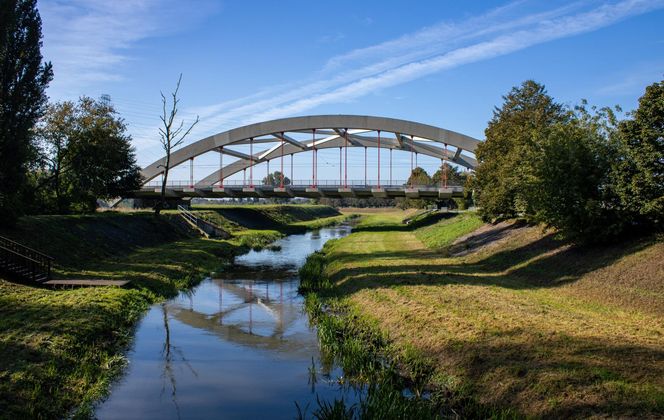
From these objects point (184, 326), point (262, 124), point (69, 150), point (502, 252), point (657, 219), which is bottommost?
point (184, 326)

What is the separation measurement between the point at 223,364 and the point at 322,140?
67.7m

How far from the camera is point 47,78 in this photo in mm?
24875

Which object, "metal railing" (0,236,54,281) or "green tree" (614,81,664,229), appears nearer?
"green tree" (614,81,664,229)

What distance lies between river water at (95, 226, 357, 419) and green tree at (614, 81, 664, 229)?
1170cm

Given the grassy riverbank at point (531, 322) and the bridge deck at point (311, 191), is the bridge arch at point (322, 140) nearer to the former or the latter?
the bridge deck at point (311, 191)

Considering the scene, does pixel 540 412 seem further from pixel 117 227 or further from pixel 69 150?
pixel 69 150

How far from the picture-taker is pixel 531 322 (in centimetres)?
1258

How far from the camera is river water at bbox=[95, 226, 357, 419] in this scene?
9.93 metres

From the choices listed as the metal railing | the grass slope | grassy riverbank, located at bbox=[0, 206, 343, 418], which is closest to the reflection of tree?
grassy riverbank, located at bbox=[0, 206, 343, 418]

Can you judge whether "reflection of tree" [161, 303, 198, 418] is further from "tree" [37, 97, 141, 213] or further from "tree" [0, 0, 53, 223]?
"tree" [37, 97, 141, 213]

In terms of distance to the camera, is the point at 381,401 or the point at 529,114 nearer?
the point at 381,401

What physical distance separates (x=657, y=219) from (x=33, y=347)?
60.2 ft

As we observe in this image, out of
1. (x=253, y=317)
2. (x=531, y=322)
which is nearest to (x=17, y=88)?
(x=253, y=317)

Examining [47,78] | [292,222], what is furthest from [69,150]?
[292,222]
